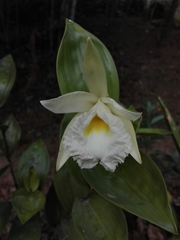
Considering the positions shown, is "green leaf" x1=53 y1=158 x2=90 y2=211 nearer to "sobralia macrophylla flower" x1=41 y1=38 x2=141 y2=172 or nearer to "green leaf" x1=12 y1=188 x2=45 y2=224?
"green leaf" x1=12 y1=188 x2=45 y2=224

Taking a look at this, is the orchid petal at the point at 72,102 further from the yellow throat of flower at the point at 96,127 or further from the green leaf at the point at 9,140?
the green leaf at the point at 9,140

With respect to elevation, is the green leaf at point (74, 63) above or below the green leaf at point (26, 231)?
above

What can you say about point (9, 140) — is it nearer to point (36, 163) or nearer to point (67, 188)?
point (36, 163)

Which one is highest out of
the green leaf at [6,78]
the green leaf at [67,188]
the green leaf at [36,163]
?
the green leaf at [6,78]

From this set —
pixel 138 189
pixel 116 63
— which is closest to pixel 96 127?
pixel 138 189

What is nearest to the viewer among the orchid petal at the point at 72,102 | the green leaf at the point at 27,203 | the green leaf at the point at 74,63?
the orchid petal at the point at 72,102

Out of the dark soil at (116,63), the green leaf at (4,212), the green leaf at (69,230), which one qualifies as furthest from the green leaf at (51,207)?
the dark soil at (116,63)

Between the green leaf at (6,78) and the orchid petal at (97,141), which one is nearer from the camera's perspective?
the orchid petal at (97,141)
